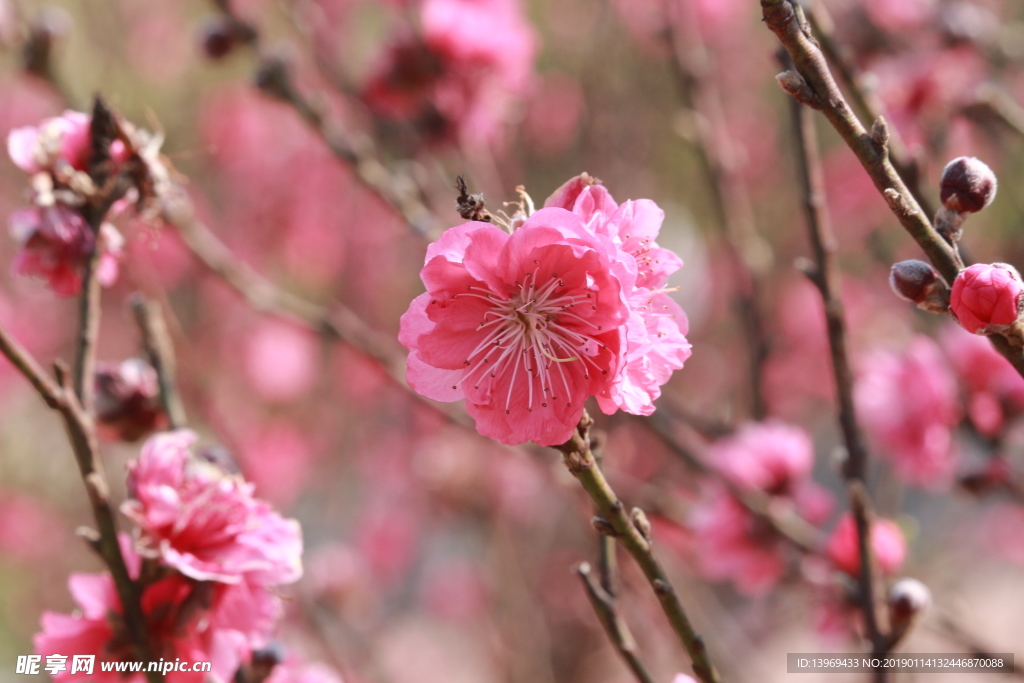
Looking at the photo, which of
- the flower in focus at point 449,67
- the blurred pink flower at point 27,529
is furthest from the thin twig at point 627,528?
the blurred pink flower at point 27,529

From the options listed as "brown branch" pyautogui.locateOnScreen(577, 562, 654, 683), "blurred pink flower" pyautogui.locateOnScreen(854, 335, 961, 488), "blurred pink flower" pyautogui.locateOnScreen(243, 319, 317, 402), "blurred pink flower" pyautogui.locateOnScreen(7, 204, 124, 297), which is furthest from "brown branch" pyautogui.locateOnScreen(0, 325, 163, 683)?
"blurred pink flower" pyautogui.locateOnScreen(243, 319, 317, 402)

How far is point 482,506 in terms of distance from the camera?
3.10m

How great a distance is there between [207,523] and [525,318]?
0.47 metres

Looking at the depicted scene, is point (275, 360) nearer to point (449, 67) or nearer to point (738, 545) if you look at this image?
A: point (449, 67)

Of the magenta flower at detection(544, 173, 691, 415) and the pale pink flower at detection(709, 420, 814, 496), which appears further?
the pale pink flower at detection(709, 420, 814, 496)

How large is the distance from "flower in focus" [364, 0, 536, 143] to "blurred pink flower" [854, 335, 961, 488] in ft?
4.15

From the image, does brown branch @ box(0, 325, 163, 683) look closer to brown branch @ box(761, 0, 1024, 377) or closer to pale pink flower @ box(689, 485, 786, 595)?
brown branch @ box(761, 0, 1024, 377)

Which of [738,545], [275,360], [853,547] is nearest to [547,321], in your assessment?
[853,547]

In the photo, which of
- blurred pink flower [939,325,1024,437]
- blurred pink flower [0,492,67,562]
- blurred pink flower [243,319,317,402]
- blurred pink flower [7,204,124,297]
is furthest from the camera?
blurred pink flower [243,319,317,402]

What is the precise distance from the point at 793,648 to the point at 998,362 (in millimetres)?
2755

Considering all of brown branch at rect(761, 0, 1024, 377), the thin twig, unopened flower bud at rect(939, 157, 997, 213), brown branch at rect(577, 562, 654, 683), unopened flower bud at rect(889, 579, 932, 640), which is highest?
unopened flower bud at rect(939, 157, 997, 213)

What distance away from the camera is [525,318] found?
92cm

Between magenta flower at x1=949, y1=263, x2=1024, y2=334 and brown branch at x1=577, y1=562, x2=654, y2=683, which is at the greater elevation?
magenta flower at x1=949, y1=263, x2=1024, y2=334

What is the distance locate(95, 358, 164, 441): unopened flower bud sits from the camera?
4.16 ft
